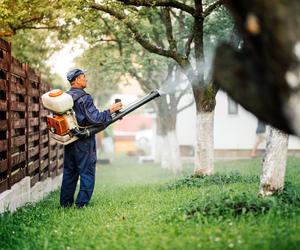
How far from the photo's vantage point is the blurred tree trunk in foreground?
3.28 meters

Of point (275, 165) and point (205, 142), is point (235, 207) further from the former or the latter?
point (205, 142)

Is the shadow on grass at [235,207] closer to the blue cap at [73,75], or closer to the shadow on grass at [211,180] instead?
the blue cap at [73,75]

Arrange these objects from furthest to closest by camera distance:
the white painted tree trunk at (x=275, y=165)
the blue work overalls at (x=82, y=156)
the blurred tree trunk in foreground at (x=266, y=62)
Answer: the blue work overalls at (x=82, y=156)
the white painted tree trunk at (x=275, y=165)
the blurred tree trunk in foreground at (x=266, y=62)

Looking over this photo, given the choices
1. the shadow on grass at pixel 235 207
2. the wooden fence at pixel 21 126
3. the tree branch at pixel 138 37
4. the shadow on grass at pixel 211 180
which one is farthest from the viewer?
the tree branch at pixel 138 37

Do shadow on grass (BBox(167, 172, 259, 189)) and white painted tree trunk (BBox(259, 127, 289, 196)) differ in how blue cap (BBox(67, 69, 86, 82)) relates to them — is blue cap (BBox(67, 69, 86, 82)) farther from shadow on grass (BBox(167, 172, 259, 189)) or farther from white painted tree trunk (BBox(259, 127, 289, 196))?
white painted tree trunk (BBox(259, 127, 289, 196))

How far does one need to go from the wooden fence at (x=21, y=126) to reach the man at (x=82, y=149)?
0.83 metres

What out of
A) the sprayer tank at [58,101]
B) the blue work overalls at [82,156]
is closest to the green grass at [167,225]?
the blue work overalls at [82,156]

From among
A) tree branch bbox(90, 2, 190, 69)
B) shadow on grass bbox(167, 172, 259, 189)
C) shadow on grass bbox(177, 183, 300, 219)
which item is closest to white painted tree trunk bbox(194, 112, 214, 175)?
shadow on grass bbox(167, 172, 259, 189)

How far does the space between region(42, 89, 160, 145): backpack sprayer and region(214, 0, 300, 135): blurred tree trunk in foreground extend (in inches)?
173


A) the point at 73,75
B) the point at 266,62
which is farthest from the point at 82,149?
the point at 266,62

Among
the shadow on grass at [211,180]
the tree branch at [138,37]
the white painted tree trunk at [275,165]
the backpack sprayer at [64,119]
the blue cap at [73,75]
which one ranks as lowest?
the shadow on grass at [211,180]

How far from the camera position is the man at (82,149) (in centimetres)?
810

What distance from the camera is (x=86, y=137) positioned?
323 inches

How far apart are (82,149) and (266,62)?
17.0 feet
